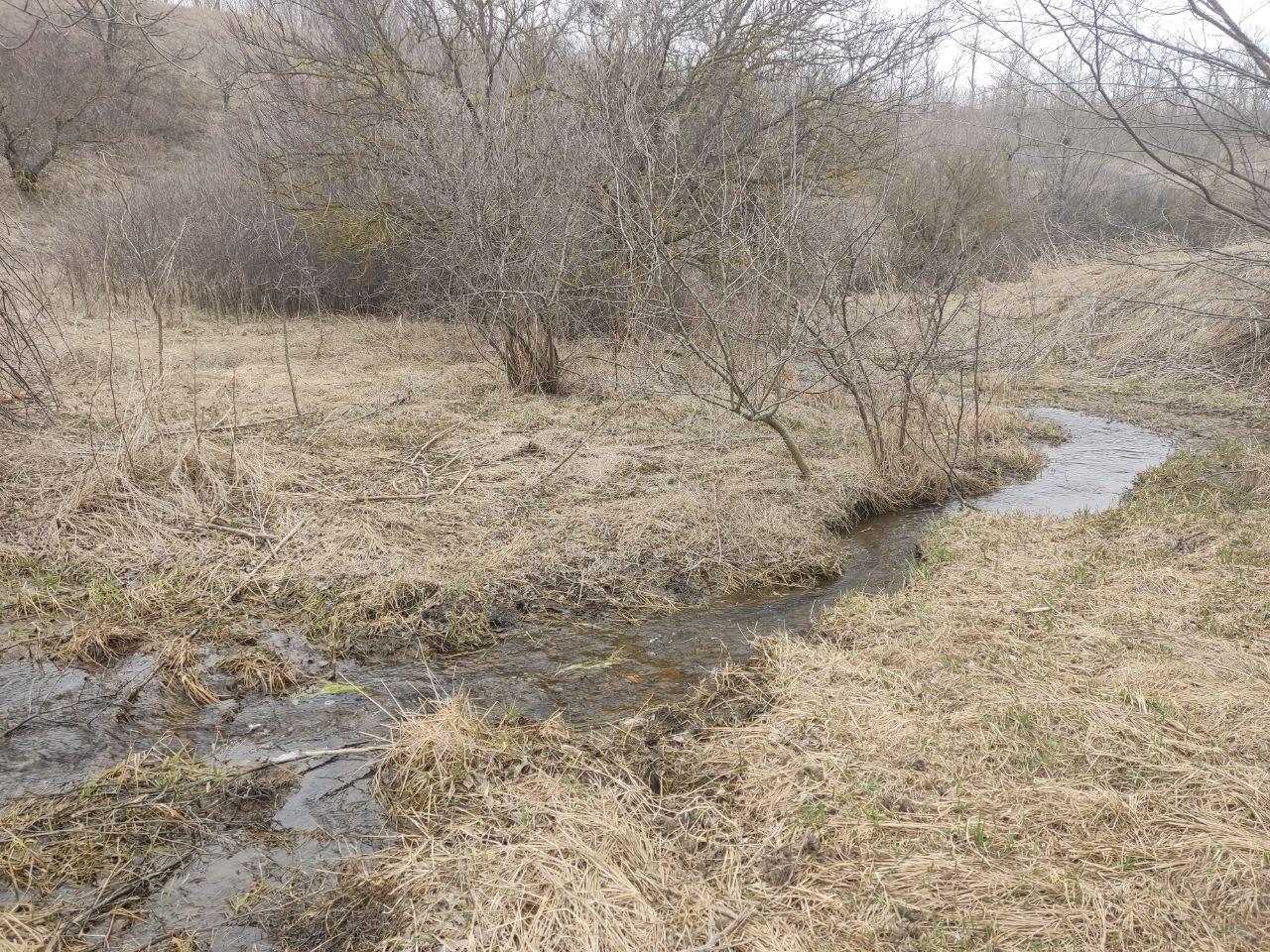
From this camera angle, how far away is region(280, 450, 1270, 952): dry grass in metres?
2.52

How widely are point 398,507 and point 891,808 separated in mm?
4162

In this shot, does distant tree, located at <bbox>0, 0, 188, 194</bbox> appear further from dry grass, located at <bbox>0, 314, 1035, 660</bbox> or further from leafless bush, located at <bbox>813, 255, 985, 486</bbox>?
leafless bush, located at <bbox>813, 255, 985, 486</bbox>

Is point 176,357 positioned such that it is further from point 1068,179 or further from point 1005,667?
point 1068,179

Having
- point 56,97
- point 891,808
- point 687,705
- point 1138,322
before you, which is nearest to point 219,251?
point 56,97

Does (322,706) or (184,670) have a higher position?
(184,670)

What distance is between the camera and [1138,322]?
12.9m

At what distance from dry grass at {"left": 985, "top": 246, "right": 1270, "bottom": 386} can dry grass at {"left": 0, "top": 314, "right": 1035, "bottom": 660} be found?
14.5 feet

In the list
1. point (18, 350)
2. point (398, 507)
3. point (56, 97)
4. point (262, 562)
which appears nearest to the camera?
point (262, 562)

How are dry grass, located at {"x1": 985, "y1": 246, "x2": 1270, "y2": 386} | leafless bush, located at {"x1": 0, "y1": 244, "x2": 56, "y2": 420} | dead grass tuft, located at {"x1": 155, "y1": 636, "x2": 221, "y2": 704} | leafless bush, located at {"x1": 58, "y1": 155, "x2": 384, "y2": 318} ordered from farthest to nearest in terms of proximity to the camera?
leafless bush, located at {"x1": 58, "y1": 155, "x2": 384, "y2": 318}
dry grass, located at {"x1": 985, "y1": 246, "x2": 1270, "y2": 386}
leafless bush, located at {"x1": 0, "y1": 244, "x2": 56, "y2": 420}
dead grass tuft, located at {"x1": 155, "y1": 636, "x2": 221, "y2": 704}

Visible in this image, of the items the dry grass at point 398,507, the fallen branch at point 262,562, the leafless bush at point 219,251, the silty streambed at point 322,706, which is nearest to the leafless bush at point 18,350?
the dry grass at point 398,507

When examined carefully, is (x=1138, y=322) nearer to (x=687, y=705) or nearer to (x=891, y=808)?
(x=687, y=705)

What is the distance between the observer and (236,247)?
44.3ft

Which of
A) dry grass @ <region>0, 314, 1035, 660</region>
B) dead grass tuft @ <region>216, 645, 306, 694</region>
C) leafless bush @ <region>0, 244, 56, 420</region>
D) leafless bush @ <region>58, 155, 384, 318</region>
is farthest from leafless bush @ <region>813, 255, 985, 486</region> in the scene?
leafless bush @ <region>58, 155, 384, 318</region>

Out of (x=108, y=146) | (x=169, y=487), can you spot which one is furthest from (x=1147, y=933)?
(x=108, y=146)
